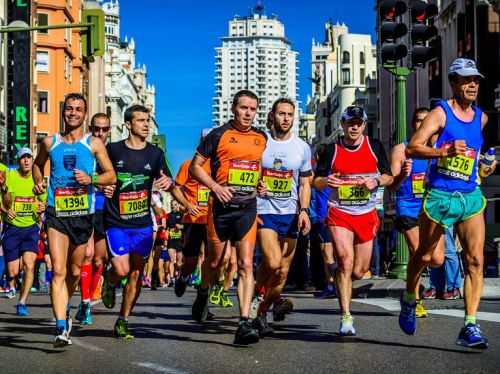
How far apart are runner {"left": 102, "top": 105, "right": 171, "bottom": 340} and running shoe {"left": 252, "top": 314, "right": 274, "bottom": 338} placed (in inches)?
42.2

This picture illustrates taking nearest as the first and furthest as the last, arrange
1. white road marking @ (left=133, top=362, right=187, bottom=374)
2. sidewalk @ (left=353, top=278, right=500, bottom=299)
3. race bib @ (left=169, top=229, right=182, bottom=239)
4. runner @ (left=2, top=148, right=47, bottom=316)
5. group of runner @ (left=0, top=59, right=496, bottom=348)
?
white road marking @ (left=133, top=362, right=187, bottom=374), group of runner @ (left=0, top=59, right=496, bottom=348), runner @ (left=2, top=148, right=47, bottom=316), sidewalk @ (left=353, top=278, right=500, bottom=299), race bib @ (left=169, top=229, right=182, bottom=239)

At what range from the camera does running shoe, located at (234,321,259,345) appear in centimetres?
855

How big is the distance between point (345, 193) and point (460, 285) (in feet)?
17.6

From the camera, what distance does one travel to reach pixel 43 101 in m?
73.5

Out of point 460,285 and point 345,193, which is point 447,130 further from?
point 460,285

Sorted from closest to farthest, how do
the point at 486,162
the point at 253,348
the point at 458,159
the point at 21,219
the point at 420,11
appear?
the point at 458,159, the point at 486,162, the point at 253,348, the point at 21,219, the point at 420,11

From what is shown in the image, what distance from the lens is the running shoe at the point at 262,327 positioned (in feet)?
30.5

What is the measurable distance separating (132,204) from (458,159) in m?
2.87

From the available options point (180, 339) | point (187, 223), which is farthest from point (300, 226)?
point (187, 223)

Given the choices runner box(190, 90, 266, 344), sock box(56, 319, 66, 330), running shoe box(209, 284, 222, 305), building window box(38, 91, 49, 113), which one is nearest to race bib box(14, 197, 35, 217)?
running shoe box(209, 284, 222, 305)

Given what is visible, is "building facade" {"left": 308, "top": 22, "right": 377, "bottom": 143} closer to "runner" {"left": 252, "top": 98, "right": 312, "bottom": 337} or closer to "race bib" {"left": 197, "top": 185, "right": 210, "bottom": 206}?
"race bib" {"left": 197, "top": 185, "right": 210, "bottom": 206}

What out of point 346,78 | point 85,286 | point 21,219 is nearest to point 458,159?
point 85,286

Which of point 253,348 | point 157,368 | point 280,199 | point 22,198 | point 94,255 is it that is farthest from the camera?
point 22,198

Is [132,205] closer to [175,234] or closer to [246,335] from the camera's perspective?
[246,335]
